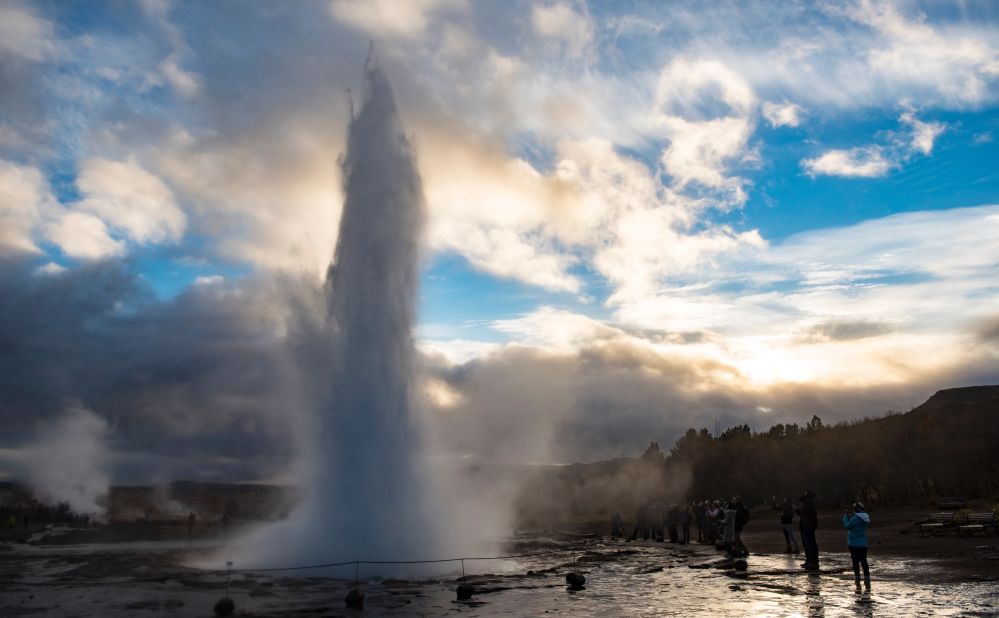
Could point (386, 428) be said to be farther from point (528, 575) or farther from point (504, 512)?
point (504, 512)

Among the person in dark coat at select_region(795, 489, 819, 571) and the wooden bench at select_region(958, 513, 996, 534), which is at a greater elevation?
the person in dark coat at select_region(795, 489, 819, 571)

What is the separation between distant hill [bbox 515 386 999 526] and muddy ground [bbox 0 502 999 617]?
38.0m

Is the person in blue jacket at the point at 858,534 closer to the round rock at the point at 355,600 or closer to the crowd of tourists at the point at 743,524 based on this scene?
the crowd of tourists at the point at 743,524

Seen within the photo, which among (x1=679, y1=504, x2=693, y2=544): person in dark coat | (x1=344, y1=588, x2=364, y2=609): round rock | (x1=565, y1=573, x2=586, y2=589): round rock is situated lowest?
(x1=679, y1=504, x2=693, y2=544): person in dark coat

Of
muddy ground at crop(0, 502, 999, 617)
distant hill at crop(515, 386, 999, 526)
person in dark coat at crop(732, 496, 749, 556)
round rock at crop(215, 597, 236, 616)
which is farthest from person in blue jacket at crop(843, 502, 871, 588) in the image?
distant hill at crop(515, 386, 999, 526)

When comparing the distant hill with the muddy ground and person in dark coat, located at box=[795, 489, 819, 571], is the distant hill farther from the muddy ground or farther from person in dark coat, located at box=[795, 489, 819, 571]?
person in dark coat, located at box=[795, 489, 819, 571]

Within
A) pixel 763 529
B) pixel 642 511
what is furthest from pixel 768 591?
pixel 763 529

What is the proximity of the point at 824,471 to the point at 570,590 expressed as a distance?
59.8m

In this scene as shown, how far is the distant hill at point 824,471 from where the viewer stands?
64.6 metres

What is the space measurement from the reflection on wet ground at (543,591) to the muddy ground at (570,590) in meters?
0.03

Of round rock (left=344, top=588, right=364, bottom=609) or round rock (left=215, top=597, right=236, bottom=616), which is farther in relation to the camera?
round rock (left=344, top=588, right=364, bottom=609)

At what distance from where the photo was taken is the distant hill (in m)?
64.6

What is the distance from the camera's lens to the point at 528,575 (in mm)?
20047

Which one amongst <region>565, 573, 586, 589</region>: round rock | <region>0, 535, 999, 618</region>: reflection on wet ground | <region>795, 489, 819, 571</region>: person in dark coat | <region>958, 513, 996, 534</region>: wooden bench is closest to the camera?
<region>0, 535, 999, 618</region>: reflection on wet ground
